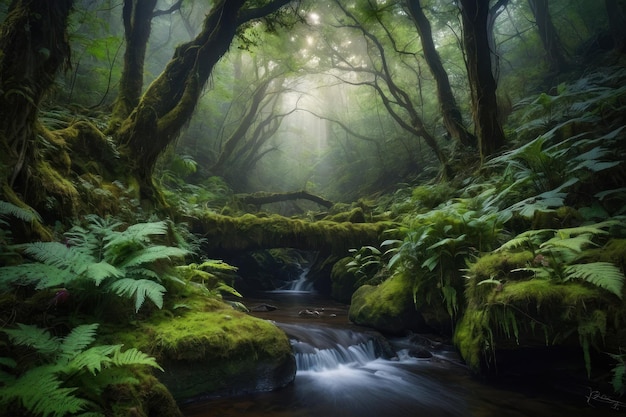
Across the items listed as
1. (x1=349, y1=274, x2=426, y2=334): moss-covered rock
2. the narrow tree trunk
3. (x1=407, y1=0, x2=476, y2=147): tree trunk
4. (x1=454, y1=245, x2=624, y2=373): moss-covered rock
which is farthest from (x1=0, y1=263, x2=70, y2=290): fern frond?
(x1=407, y1=0, x2=476, y2=147): tree trunk

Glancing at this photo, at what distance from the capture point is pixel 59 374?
6.82 ft

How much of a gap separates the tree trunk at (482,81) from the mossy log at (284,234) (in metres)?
3.26

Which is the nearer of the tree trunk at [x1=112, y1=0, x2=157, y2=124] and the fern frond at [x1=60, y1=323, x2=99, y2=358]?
the fern frond at [x1=60, y1=323, x2=99, y2=358]

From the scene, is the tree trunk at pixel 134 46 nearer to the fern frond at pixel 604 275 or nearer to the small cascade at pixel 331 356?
the small cascade at pixel 331 356

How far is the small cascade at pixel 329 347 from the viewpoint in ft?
15.9

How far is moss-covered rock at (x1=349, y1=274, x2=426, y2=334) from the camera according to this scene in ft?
19.8

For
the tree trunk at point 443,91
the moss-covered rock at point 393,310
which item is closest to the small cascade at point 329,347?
the moss-covered rock at point 393,310

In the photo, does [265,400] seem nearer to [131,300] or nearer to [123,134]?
[131,300]

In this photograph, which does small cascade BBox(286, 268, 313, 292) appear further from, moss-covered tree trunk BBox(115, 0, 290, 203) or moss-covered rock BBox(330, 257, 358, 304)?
moss-covered tree trunk BBox(115, 0, 290, 203)

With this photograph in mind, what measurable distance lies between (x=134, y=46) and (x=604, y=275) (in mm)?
9454

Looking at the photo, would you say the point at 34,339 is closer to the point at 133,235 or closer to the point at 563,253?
the point at 133,235

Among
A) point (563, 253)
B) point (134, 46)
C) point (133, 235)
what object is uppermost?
point (134, 46)

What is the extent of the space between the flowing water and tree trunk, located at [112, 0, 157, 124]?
6.29 meters

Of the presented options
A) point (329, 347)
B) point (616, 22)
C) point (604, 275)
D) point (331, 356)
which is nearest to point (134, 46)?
point (329, 347)
